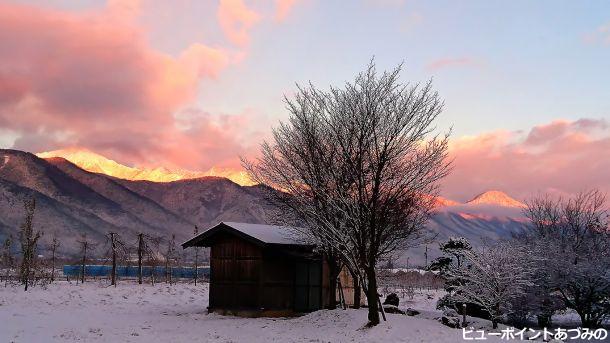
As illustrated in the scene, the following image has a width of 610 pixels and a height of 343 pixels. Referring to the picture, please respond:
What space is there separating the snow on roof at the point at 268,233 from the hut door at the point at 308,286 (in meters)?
1.50

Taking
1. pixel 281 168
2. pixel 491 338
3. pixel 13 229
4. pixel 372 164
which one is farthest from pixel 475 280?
pixel 13 229

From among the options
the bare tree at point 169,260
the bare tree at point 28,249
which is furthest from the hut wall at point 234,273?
the bare tree at point 169,260

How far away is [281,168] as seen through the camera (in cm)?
2877

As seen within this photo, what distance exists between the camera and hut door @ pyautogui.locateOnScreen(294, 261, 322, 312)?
3155 cm

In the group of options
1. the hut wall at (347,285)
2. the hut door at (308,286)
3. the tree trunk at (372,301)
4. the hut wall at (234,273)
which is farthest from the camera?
the hut wall at (347,285)

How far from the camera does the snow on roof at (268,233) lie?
30359 millimetres

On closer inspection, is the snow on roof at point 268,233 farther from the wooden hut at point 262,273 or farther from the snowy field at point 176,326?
the snowy field at point 176,326

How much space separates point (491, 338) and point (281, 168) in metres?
12.7

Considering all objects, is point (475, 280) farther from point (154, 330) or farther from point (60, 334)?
point (60, 334)

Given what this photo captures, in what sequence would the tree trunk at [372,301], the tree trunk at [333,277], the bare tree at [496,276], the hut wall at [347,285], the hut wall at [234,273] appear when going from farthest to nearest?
1. the hut wall at [347,285]
2. the hut wall at [234,273]
3. the tree trunk at [333,277]
4. the bare tree at [496,276]
5. the tree trunk at [372,301]

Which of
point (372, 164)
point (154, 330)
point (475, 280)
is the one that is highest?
point (372, 164)

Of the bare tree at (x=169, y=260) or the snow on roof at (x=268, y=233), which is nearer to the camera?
the snow on roof at (x=268, y=233)

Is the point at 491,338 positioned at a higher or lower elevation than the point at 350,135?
lower

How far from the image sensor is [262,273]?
3033cm
